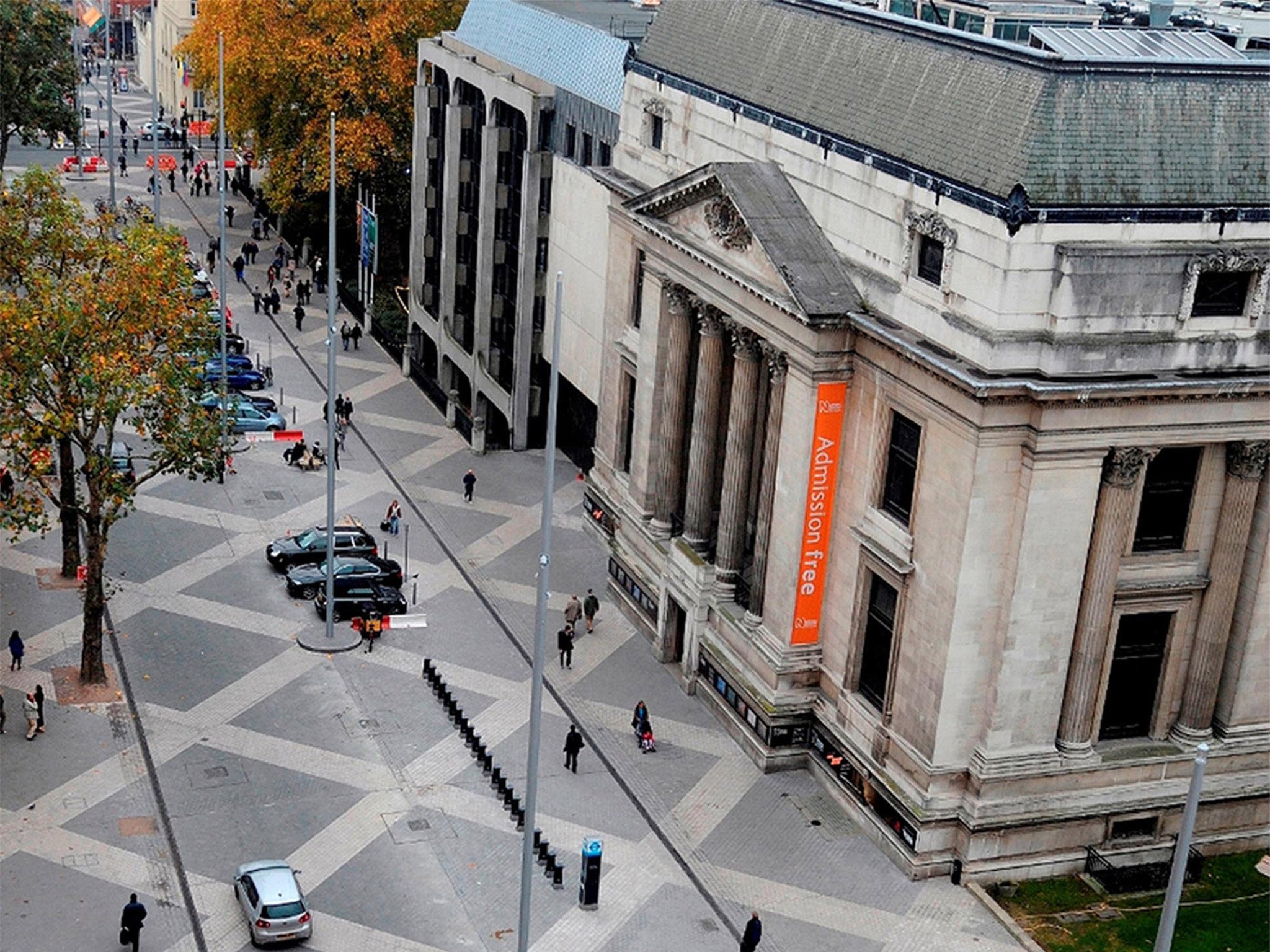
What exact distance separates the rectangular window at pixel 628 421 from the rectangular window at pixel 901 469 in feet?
58.3

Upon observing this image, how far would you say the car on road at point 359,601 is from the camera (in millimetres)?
61906

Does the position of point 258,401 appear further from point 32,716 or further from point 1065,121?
point 1065,121

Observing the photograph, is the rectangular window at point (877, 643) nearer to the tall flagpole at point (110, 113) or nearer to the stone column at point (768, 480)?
the stone column at point (768, 480)

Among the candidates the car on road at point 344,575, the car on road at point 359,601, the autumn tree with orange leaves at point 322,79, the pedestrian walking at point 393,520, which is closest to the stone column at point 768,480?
the car on road at point 359,601

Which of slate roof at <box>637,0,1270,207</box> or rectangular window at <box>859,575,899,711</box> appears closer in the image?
slate roof at <box>637,0,1270,207</box>

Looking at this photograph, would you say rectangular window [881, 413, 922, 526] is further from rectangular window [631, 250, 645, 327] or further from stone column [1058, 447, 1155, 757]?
rectangular window [631, 250, 645, 327]

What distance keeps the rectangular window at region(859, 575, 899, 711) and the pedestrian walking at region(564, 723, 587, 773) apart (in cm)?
841

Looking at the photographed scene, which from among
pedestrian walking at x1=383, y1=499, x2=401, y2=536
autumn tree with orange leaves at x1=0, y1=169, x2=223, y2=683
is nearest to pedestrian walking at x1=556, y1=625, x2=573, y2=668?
pedestrian walking at x1=383, y1=499, x2=401, y2=536

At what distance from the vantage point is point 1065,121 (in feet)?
138

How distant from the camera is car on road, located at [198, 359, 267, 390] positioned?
84.2 m

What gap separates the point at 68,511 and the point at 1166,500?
34313 millimetres

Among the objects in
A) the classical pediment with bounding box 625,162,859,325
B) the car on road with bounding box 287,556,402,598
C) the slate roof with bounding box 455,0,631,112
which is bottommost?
the car on road with bounding box 287,556,402,598

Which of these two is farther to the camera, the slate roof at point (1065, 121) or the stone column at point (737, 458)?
the stone column at point (737, 458)

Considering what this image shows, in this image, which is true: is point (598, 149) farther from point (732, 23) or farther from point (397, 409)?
point (397, 409)
